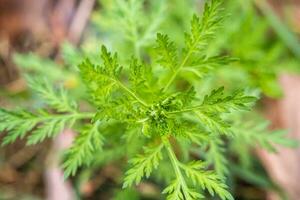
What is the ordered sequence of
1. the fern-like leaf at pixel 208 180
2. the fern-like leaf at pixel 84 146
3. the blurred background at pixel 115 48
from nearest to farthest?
the fern-like leaf at pixel 208 180, the fern-like leaf at pixel 84 146, the blurred background at pixel 115 48

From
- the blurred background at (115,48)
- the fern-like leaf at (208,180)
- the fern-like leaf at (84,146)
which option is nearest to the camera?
the fern-like leaf at (208,180)

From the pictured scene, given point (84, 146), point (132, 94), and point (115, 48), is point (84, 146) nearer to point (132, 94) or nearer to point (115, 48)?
point (132, 94)

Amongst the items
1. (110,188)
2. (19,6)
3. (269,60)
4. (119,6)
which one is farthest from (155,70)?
(19,6)

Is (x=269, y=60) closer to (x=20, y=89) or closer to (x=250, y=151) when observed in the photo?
(x=250, y=151)

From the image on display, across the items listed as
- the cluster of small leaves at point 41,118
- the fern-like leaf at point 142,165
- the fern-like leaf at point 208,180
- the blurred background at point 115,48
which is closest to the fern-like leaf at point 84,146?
the cluster of small leaves at point 41,118

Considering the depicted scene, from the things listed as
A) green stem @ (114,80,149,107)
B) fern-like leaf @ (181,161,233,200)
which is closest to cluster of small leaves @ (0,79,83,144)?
green stem @ (114,80,149,107)

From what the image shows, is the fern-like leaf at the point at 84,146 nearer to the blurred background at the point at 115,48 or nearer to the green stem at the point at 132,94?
the green stem at the point at 132,94

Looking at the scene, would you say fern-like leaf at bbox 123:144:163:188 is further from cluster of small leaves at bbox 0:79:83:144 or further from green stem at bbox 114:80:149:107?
cluster of small leaves at bbox 0:79:83:144

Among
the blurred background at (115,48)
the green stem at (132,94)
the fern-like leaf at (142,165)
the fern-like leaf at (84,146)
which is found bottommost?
the fern-like leaf at (142,165)
